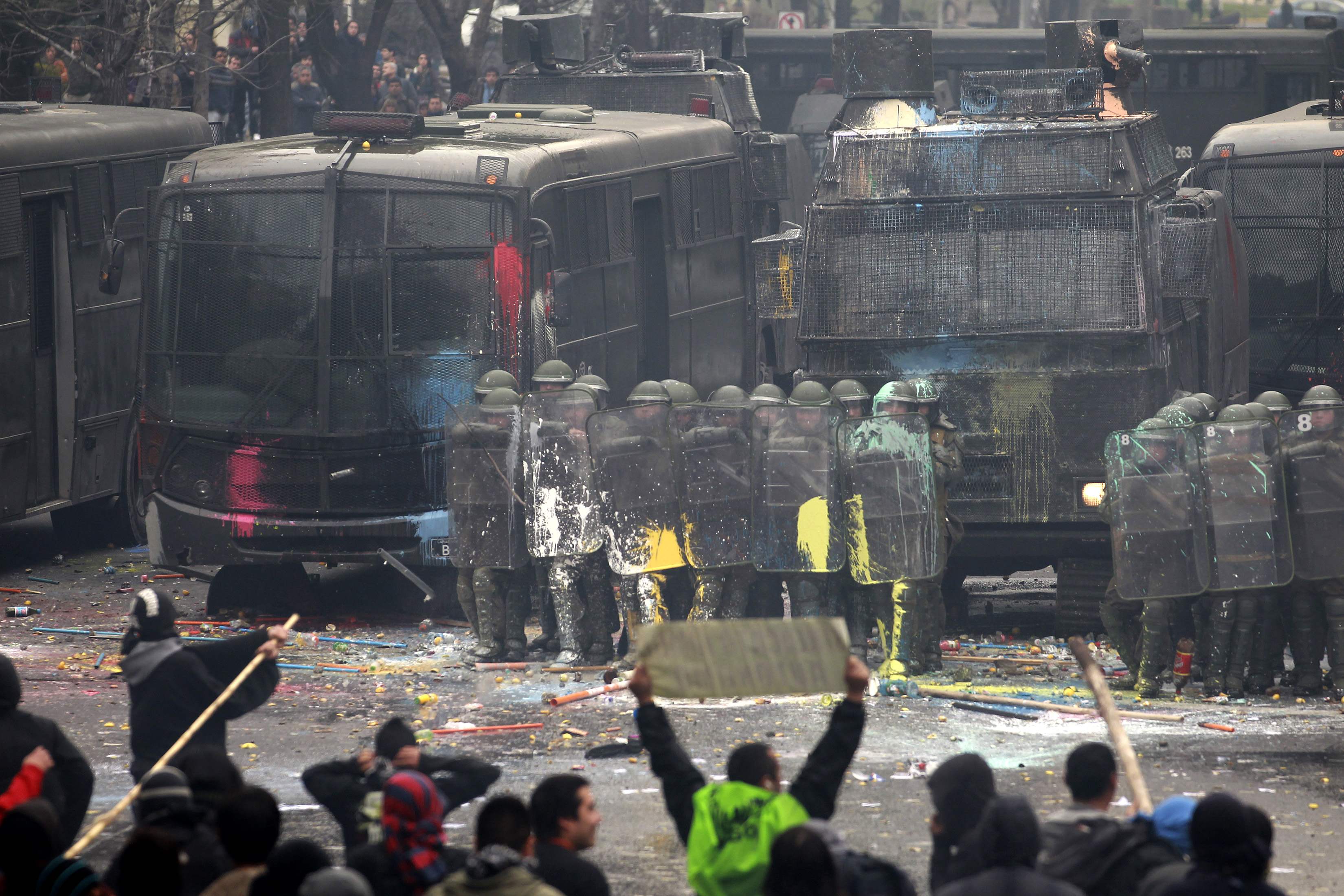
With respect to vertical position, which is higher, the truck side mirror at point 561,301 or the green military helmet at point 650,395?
the truck side mirror at point 561,301

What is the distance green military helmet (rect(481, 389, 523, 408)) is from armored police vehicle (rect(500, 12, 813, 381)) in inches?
192

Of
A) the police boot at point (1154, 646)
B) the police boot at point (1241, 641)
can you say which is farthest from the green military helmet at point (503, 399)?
A: the police boot at point (1241, 641)

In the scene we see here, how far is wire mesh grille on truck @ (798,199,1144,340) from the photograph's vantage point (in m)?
11.9

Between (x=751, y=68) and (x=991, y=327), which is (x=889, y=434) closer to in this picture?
(x=991, y=327)

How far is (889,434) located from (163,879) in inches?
263

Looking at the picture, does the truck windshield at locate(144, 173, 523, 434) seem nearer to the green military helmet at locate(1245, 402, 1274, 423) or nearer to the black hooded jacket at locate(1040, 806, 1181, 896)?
the green military helmet at locate(1245, 402, 1274, 423)

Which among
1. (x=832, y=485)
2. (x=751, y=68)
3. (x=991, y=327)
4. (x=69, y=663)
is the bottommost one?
(x=69, y=663)

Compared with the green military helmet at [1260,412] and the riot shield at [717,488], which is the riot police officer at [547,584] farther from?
the green military helmet at [1260,412]

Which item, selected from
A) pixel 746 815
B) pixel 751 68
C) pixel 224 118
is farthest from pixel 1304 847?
pixel 751 68

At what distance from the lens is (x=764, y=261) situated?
41.8 feet

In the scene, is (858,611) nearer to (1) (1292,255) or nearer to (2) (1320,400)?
(2) (1320,400)

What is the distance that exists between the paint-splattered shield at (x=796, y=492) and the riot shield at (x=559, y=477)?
3.06 feet

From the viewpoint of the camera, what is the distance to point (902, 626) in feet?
35.6

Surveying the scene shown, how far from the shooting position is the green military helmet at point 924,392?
11.3 meters
